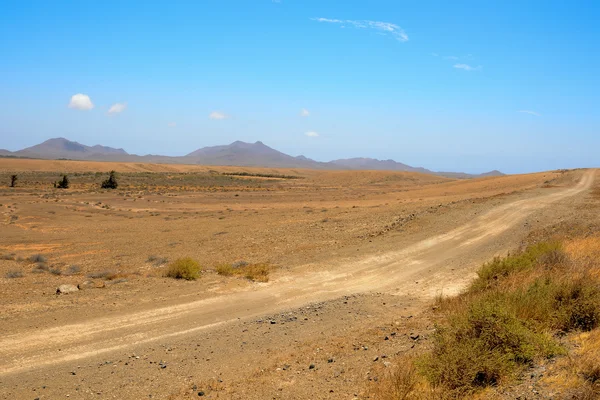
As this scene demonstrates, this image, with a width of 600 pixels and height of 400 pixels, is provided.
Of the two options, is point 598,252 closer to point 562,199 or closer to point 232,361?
point 232,361

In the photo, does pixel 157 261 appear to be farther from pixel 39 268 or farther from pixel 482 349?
pixel 482 349

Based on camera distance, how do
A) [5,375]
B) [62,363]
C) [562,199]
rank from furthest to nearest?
[562,199] → [62,363] → [5,375]

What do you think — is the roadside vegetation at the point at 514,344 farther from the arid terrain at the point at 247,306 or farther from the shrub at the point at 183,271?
the shrub at the point at 183,271

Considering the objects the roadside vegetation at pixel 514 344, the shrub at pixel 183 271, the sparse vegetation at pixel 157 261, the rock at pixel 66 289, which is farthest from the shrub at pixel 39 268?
the roadside vegetation at pixel 514 344

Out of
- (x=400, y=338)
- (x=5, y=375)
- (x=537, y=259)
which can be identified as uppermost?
(x=537, y=259)

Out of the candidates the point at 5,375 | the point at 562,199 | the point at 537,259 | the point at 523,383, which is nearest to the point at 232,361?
the point at 5,375

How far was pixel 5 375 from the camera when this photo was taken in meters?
7.27

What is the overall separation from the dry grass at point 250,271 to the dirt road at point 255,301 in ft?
1.88

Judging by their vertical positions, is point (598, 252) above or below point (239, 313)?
above

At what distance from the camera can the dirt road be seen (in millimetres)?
8398

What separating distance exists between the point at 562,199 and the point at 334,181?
74.5 meters

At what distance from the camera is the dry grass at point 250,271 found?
13.8 meters

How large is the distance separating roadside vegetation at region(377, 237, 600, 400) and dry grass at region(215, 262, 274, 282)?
6698mm

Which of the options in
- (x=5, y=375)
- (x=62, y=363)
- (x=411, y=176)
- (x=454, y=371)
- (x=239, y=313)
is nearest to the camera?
(x=454, y=371)
